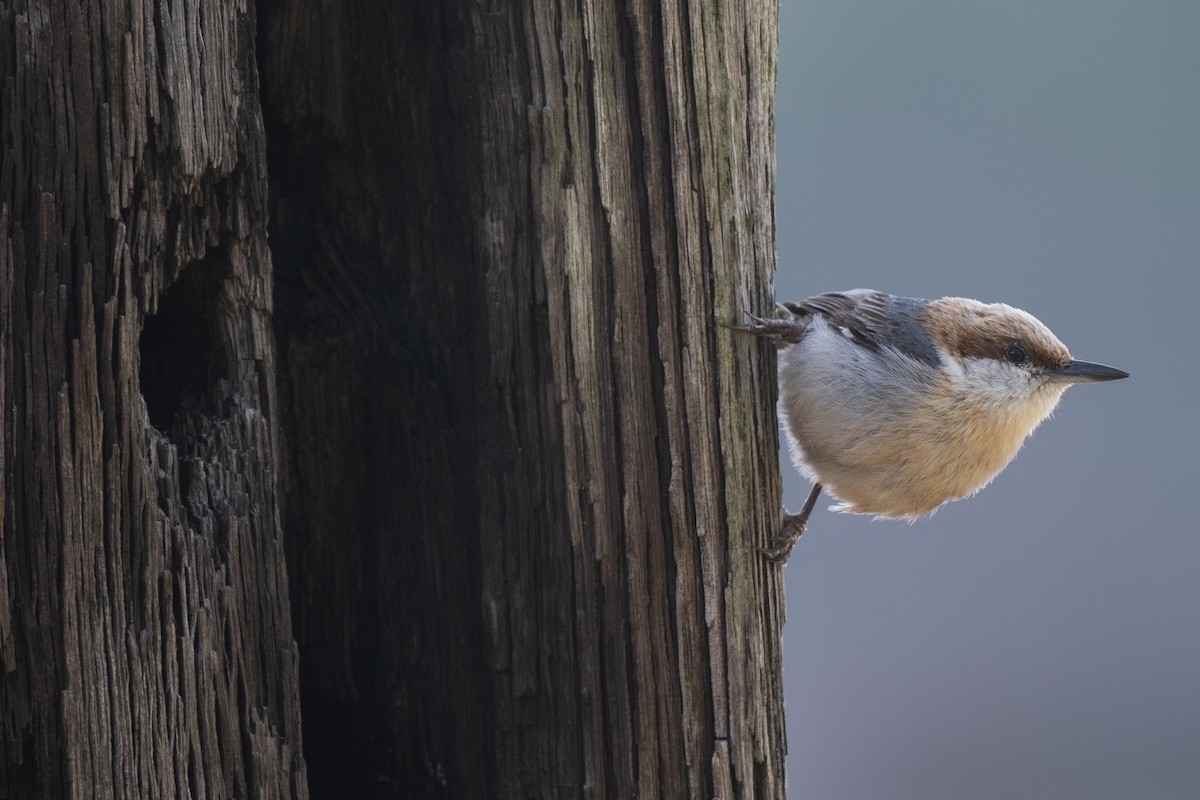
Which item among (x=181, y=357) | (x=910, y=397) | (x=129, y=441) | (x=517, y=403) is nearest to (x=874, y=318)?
(x=910, y=397)

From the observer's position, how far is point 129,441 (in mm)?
1318

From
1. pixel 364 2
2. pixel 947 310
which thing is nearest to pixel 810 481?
pixel 947 310

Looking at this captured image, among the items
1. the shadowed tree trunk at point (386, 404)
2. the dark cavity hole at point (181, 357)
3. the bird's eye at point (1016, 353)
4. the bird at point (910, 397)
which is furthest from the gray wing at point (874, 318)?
the dark cavity hole at point (181, 357)

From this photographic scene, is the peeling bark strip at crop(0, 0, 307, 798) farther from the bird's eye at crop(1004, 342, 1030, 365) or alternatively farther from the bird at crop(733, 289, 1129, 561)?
the bird's eye at crop(1004, 342, 1030, 365)

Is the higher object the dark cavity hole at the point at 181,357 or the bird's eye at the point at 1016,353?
the dark cavity hole at the point at 181,357

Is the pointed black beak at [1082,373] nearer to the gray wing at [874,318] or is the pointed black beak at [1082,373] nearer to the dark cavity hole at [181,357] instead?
the gray wing at [874,318]

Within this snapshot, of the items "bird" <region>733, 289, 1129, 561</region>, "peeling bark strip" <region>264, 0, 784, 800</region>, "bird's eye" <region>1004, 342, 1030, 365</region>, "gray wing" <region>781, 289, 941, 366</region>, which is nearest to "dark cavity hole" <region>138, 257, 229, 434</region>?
"peeling bark strip" <region>264, 0, 784, 800</region>

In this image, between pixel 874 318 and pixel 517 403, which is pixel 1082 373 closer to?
pixel 874 318

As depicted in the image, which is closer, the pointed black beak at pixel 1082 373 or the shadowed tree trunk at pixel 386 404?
the shadowed tree trunk at pixel 386 404

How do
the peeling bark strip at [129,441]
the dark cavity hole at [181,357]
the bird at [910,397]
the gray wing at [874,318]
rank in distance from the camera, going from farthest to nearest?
1. the gray wing at [874,318]
2. the bird at [910,397]
3. the dark cavity hole at [181,357]
4. the peeling bark strip at [129,441]

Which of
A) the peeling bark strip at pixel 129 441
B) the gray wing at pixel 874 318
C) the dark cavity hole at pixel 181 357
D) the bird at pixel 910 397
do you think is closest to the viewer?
the peeling bark strip at pixel 129 441

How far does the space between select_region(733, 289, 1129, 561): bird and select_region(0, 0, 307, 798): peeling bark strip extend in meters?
1.85

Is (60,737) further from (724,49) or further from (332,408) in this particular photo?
(724,49)

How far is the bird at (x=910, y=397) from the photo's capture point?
10.4ft
